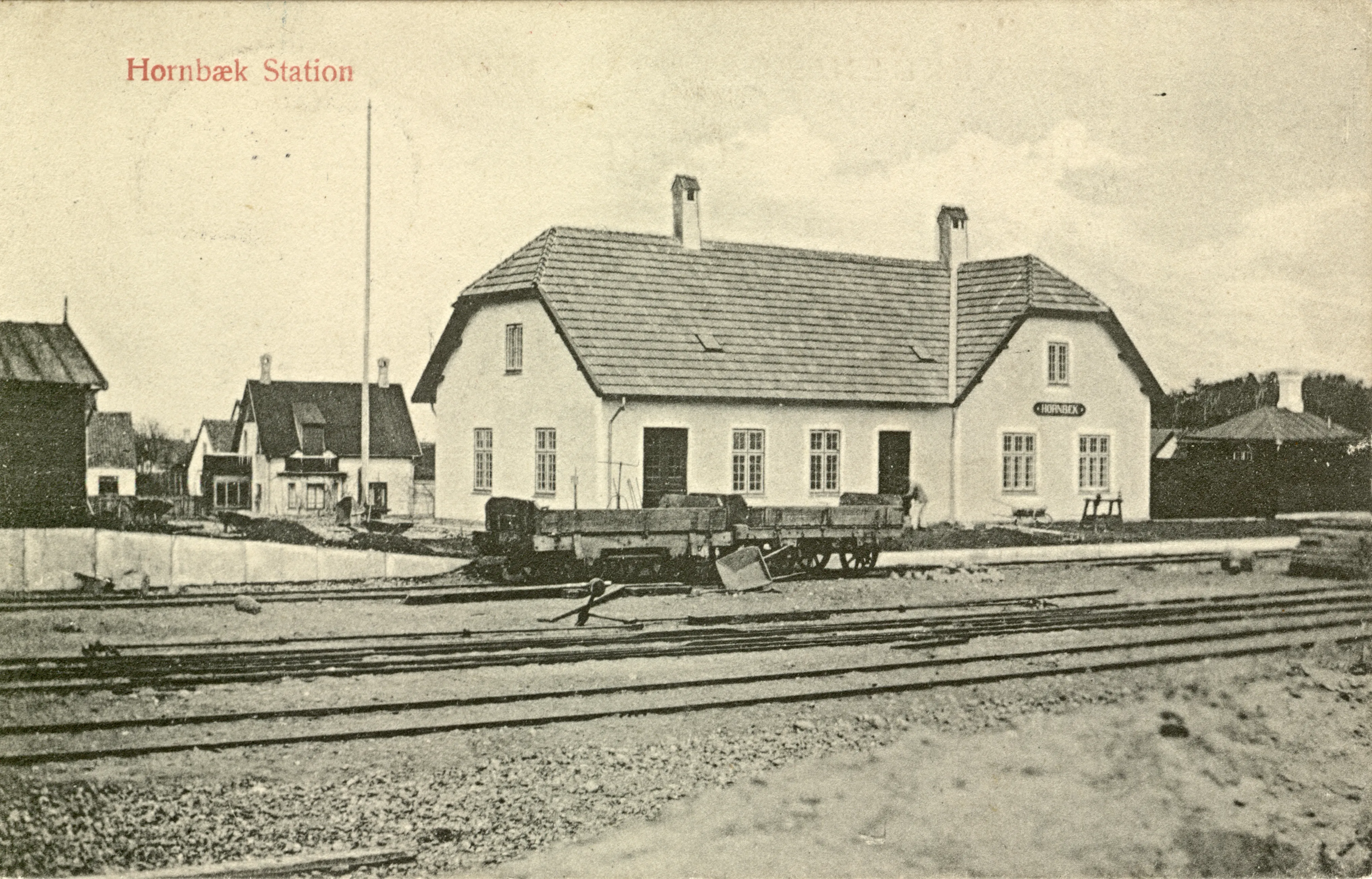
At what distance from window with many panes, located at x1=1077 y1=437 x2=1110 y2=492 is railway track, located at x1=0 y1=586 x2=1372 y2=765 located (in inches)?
404

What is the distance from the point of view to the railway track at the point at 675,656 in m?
7.38

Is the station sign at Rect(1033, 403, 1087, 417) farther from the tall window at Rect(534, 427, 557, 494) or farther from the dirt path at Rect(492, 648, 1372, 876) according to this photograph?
the dirt path at Rect(492, 648, 1372, 876)

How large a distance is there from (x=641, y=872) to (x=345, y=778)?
2.02m

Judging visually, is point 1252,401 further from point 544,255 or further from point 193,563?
point 193,563

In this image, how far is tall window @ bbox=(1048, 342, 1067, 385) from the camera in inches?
963

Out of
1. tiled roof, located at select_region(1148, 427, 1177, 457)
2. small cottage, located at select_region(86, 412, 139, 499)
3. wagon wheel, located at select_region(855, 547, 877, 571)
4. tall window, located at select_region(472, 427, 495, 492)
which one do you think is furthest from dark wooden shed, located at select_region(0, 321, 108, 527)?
tiled roof, located at select_region(1148, 427, 1177, 457)

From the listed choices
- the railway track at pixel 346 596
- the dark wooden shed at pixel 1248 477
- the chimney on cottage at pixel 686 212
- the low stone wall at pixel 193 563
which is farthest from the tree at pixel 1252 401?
the low stone wall at pixel 193 563

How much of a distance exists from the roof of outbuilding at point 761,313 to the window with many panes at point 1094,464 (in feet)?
8.31

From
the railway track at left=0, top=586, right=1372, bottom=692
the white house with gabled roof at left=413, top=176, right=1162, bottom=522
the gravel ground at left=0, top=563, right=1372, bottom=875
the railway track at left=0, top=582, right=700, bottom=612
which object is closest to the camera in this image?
the gravel ground at left=0, top=563, right=1372, bottom=875

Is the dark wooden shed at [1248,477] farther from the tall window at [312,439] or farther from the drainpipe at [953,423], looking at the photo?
the tall window at [312,439]

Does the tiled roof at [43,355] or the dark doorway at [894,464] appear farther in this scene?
the dark doorway at [894,464]

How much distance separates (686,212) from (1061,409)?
10.5m

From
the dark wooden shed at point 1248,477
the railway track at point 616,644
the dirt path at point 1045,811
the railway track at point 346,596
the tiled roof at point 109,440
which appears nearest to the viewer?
the dirt path at point 1045,811

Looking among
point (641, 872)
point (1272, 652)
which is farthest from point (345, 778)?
point (1272, 652)
